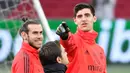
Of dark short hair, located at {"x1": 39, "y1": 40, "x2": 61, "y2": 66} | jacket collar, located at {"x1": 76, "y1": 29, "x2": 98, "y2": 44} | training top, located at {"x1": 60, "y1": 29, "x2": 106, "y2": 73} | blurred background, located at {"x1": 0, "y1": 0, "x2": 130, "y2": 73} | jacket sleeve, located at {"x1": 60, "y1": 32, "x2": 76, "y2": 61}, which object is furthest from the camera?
blurred background, located at {"x1": 0, "y1": 0, "x2": 130, "y2": 73}

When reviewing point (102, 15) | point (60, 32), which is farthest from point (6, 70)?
point (102, 15)

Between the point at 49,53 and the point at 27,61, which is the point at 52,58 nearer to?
the point at 49,53

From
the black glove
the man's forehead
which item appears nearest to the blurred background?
the man's forehead

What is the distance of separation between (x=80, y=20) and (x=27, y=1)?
188cm

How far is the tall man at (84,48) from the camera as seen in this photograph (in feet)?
16.3

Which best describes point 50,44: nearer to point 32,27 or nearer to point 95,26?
point 32,27

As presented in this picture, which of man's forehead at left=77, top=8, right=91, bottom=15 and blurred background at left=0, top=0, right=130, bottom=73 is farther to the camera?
blurred background at left=0, top=0, right=130, bottom=73

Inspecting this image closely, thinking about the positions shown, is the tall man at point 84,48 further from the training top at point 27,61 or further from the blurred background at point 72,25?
the blurred background at point 72,25

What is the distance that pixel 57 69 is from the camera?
435 centimetres

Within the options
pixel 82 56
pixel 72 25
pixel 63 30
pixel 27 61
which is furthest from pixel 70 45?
pixel 72 25

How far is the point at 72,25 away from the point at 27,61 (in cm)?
582

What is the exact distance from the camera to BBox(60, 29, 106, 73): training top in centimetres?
496

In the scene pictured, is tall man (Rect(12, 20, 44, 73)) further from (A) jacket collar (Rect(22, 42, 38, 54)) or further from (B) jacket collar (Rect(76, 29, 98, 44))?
(B) jacket collar (Rect(76, 29, 98, 44))

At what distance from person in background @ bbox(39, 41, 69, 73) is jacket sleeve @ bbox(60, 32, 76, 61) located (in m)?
0.34
